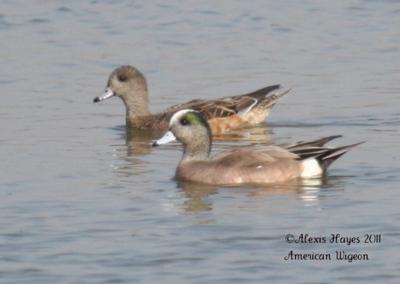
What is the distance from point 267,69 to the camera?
60.0 feet

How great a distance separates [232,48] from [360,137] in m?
4.93

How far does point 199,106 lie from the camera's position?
16.0m

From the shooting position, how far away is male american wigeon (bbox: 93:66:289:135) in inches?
637

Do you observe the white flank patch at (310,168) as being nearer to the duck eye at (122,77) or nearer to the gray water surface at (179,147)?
the gray water surface at (179,147)

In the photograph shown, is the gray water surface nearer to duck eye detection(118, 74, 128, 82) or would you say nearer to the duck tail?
the duck tail

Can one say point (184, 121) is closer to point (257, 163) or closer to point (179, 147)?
point (257, 163)

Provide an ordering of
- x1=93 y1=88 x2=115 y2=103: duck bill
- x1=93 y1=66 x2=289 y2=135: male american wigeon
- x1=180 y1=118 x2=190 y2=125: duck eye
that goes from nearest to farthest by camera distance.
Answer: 1. x1=180 y1=118 x2=190 y2=125: duck eye
2. x1=93 y1=66 x2=289 y2=135: male american wigeon
3. x1=93 y1=88 x2=115 y2=103: duck bill

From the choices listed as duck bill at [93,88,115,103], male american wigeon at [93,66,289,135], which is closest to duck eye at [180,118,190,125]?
male american wigeon at [93,66,289,135]

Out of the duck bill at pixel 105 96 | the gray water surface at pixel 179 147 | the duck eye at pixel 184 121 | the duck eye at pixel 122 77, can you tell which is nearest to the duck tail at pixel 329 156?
the gray water surface at pixel 179 147

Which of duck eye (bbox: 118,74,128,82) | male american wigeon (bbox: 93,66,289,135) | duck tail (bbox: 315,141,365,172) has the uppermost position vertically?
duck tail (bbox: 315,141,365,172)

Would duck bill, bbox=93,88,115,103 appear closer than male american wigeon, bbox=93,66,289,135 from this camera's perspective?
No

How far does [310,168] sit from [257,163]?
48 centimetres

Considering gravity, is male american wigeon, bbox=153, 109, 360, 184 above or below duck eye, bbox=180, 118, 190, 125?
below

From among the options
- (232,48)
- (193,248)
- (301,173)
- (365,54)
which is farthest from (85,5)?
(193,248)
